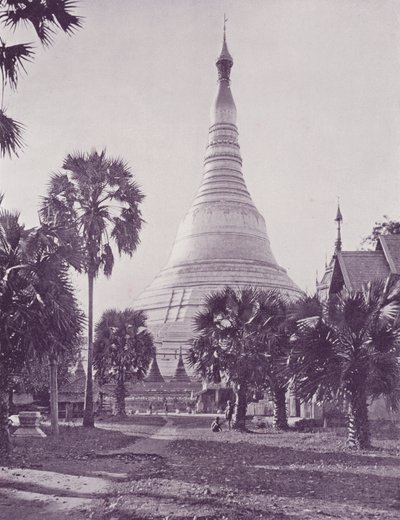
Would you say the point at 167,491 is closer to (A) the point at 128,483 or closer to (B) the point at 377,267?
(A) the point at 128,483

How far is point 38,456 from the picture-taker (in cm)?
1406

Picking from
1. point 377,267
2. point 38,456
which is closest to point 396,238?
point 377,267

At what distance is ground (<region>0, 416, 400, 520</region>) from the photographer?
25.7 ft

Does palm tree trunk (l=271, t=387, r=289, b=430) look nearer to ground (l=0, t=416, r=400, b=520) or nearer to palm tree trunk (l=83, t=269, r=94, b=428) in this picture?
ground (l=0, t=416, r=400, b=520)

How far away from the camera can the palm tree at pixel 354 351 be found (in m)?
15.4

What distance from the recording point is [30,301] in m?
14.3

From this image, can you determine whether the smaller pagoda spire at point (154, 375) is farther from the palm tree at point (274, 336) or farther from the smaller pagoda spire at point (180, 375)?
the palm tree at point (274, 336)

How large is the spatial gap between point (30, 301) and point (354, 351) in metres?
8.19

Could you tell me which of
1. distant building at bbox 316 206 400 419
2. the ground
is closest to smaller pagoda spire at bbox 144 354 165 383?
distant building at bbox 316 206 400 419

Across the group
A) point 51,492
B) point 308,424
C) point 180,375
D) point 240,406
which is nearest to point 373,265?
point 308,424

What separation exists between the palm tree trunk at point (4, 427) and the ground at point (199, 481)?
0.39 meters

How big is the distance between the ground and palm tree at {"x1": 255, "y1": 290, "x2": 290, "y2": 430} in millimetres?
5216

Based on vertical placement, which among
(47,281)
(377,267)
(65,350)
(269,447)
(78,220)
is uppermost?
(78,220)

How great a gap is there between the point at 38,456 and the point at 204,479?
536cm
